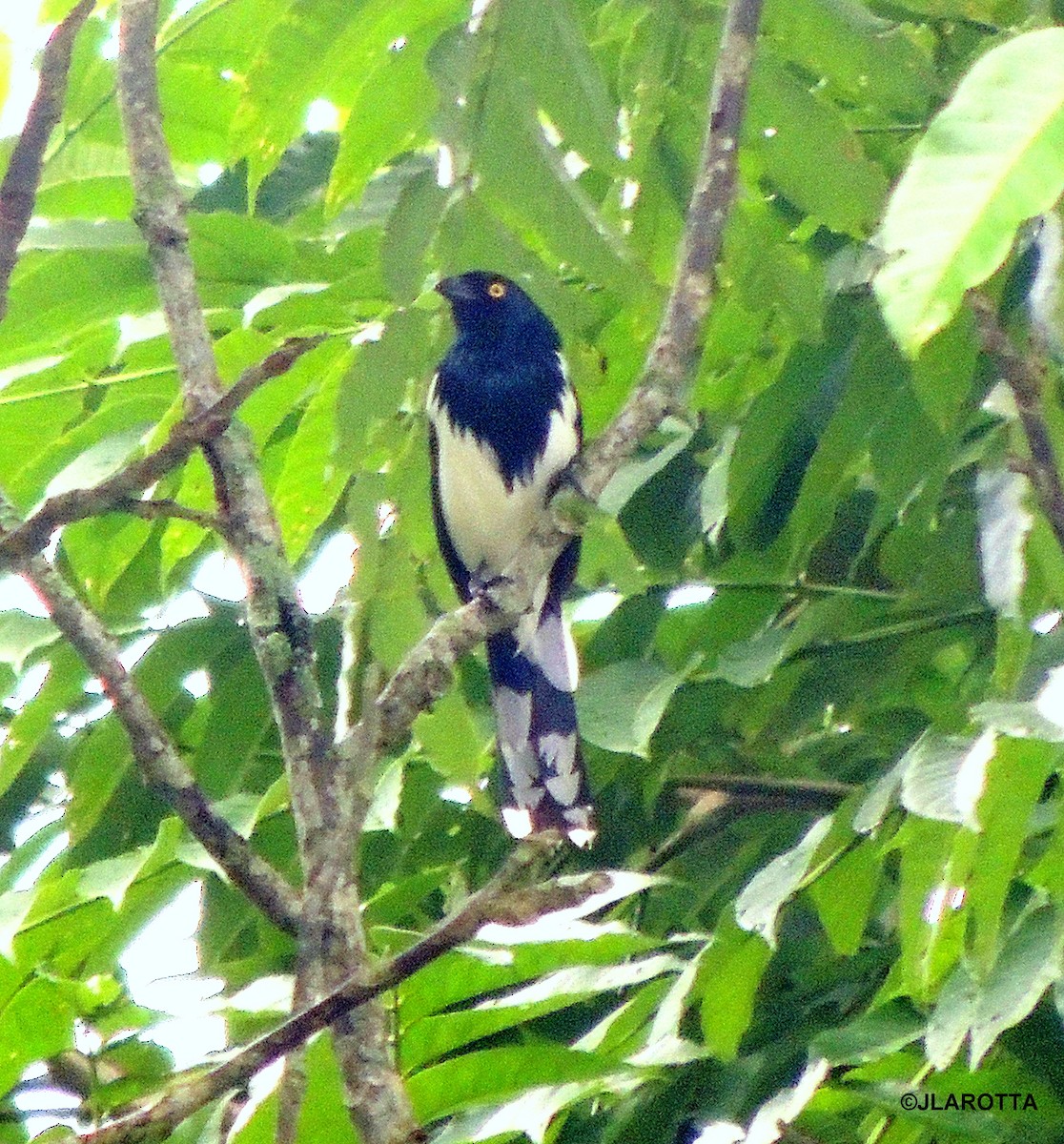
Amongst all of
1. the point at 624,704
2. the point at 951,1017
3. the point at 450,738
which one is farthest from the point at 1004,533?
the point at 450,738

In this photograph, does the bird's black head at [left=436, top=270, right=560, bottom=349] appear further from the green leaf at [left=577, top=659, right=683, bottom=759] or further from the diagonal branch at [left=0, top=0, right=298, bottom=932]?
the diagonal branch at [left=0, top=0, right=298, bottom=932]

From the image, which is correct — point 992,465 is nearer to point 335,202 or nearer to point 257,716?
point 335,202

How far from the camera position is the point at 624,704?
2.69 metres

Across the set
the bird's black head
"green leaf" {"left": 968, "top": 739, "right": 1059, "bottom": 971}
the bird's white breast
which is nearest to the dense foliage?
"green leaf" {"left": 968, "top": 739, "right": 1059, "bottom": 971}

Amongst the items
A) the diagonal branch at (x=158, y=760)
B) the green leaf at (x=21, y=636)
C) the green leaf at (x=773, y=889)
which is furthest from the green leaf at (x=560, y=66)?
the green leaf at (x=21, y=636)

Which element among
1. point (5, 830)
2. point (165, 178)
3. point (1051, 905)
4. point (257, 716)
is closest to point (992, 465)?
point (1051, 905)

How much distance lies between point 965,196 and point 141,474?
3.07ft

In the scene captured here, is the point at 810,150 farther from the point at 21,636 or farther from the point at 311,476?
the point at 21,636

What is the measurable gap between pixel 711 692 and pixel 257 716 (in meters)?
0.82

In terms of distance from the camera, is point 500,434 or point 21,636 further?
point 500,434

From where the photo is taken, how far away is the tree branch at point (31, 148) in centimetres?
166

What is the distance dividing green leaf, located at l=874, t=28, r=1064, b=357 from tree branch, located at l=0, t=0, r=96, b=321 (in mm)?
879

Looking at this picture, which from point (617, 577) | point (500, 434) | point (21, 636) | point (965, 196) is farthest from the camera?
point (500, 434)

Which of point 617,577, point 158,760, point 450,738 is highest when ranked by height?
point 158,760
